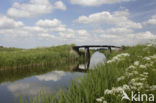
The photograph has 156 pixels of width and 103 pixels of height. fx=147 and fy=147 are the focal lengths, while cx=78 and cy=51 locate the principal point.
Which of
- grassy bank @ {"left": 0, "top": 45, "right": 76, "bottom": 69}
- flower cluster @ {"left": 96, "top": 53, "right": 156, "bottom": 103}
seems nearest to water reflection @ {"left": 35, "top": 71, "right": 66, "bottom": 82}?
grassy bank @ {"left": 0, "top": 45, "right": 76, "bottom": 69}

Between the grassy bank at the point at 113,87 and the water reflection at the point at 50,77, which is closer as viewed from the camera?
the grassy bank at the point at 113,87

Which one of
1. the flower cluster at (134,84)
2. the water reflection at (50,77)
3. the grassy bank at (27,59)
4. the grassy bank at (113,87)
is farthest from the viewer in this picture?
the grassy bank at (27,59)

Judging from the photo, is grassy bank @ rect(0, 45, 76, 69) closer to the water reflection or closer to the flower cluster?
the water reflection

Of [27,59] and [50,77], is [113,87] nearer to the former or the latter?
[50,77]

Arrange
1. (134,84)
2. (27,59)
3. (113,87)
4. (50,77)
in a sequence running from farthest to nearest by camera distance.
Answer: (27,59), (50,77), (134,84), (113,87)

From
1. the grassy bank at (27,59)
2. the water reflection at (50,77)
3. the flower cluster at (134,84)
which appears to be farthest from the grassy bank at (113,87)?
A: the grassy bank at (27,59)

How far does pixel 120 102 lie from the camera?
126 inches

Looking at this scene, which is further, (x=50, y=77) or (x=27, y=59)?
(x=27, y=59)

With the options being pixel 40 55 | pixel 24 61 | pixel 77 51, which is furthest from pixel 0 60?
pixel 77 51

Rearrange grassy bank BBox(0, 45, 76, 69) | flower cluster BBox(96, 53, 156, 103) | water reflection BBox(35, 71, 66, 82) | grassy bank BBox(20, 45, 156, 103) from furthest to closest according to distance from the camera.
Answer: grassy bank BBox(0, 45, 76, 69) → water reflection BBox(35, 71, 66, 82) → grassy bank BBox(20, 45, 156, 103) → flower cluster BBox(96, 53, 156, 103)

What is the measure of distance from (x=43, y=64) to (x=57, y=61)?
11.8 ft

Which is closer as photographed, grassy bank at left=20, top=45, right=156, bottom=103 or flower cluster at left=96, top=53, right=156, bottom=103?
flower cluster at left=96, top=53, right=156, bottom=103

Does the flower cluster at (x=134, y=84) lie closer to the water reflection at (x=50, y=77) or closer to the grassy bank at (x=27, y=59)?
the water reflection at (x=50, y=77)

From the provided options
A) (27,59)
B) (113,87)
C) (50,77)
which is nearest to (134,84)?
(113,87)
